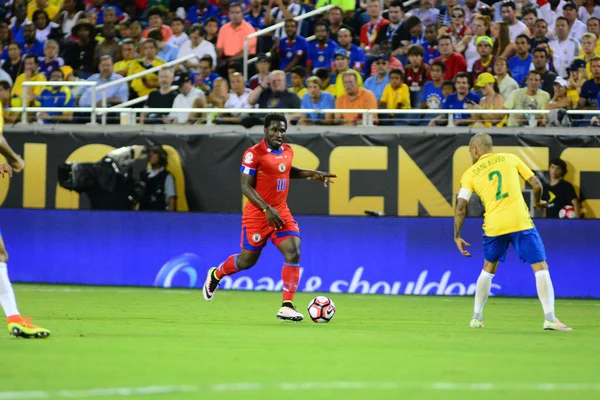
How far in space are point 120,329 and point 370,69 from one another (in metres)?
11.2

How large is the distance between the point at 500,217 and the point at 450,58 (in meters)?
8.79

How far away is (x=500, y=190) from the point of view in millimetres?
12688

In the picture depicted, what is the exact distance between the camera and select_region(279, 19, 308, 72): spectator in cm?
2242

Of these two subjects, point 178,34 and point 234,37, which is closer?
point 234,37

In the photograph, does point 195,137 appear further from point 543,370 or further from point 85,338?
point 543,370

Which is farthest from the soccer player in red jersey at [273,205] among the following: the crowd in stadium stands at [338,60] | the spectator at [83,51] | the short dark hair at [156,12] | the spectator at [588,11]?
the short dark hair at [156,12]

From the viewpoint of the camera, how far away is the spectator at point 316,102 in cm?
2056

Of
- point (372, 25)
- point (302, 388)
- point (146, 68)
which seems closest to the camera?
point (302, 388)

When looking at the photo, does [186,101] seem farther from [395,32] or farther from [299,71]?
[395,32]

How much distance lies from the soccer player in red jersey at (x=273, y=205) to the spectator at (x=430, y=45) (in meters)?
8.06

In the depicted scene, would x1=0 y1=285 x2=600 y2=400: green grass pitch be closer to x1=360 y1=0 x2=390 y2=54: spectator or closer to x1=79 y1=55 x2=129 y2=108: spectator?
x1=79 y1=55 x2=129 y2=108: spectator

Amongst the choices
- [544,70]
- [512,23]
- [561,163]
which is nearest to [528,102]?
[544,70]

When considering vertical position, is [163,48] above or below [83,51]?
above

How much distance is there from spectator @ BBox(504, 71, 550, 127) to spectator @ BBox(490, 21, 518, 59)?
138 cm
